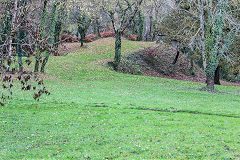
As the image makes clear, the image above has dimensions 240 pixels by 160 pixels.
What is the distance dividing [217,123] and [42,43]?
9655mm

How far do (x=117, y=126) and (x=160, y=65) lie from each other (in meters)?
36.7

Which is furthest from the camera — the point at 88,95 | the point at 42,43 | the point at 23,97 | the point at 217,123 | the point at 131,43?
the point at 131,43

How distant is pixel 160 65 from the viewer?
49219mm

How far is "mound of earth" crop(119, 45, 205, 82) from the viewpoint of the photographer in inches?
1697

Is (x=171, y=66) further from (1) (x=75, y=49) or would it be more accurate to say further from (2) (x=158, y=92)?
(2) (x=158, y=92)

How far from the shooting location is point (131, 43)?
2122 inches

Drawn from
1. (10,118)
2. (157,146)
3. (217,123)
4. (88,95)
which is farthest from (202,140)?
(88,95)

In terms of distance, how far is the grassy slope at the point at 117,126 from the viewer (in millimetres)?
9812

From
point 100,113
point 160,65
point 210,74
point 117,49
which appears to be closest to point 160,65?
point 160,65

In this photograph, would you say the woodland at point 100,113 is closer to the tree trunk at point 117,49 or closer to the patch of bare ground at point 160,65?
the tree trunk at point 117,49

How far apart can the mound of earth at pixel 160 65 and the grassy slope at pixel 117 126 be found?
680 inches

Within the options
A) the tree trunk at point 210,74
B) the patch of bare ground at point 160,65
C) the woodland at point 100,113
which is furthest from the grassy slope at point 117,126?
the patch of bare ground at point 160,65

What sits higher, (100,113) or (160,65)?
(160,65)

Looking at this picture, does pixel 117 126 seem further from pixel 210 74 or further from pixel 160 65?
pixel 160 65
